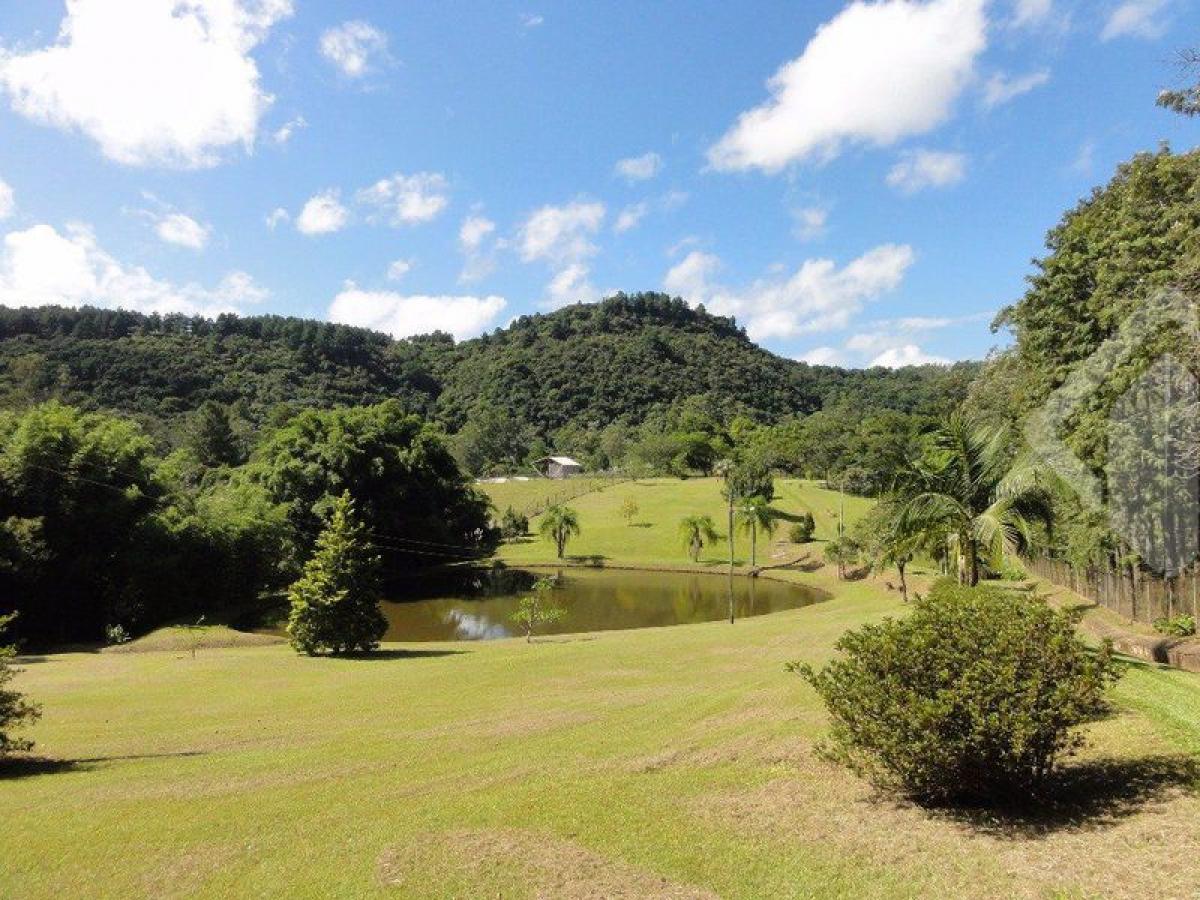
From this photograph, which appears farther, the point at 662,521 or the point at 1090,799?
the point at 662,521

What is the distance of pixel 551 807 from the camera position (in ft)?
24.0

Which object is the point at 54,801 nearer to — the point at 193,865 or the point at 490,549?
the point at 193,865

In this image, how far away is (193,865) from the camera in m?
6.48

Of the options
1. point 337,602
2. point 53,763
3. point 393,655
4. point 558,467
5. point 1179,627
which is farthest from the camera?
point 558,467

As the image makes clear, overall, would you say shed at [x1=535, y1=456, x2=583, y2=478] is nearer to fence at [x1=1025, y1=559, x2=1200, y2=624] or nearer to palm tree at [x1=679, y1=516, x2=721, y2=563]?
palm tree at [x1=679, y1=516, x2=721, y2=563]

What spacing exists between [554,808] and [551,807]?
5cm

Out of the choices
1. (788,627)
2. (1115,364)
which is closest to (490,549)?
(788,627)

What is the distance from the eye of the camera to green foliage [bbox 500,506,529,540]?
69.0 metres

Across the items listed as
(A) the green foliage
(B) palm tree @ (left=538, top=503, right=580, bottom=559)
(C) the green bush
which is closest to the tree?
(C) the green bush

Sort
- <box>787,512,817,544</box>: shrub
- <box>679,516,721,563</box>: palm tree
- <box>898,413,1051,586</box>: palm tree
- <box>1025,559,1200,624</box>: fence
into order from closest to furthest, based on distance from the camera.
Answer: <box>898,413,1051,586</box>: palm tree → <box>1025,559,1200,624</box>: fence → <box>679,516,721,563</box>: palm tree → <box>787,512,817,544</box>: shrub

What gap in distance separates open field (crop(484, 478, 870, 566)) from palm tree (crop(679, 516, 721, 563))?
3.21 feet

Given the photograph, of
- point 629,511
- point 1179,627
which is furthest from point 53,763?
point 629,511

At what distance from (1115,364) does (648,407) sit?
121 m

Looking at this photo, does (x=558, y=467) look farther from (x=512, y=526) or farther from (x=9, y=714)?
(x=9, y=714)
